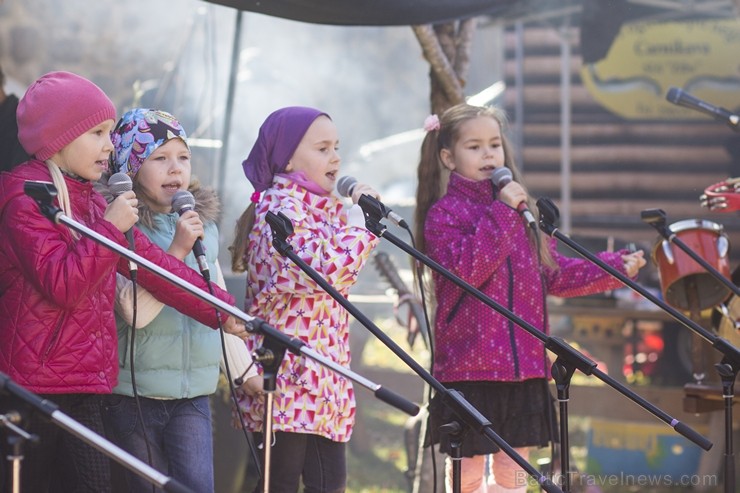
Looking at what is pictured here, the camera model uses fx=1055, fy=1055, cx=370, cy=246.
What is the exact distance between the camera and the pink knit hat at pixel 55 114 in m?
2.99

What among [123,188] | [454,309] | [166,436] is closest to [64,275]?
[123,188]

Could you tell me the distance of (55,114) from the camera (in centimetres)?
300

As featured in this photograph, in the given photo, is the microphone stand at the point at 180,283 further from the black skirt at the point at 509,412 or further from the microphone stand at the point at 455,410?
the black skirt at the point at 509,412

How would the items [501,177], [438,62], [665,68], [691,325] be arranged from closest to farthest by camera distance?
[691,325] → [501,177] → [438,62] → [665,68]

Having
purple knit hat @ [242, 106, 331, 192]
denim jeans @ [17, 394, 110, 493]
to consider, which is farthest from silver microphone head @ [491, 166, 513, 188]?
denim jeans @ [17, 394, 110, 493]

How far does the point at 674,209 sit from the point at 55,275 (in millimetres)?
6895

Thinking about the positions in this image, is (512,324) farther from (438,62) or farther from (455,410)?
(438,62)

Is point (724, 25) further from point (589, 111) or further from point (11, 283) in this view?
point (11, 283)

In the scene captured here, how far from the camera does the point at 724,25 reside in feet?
27.4

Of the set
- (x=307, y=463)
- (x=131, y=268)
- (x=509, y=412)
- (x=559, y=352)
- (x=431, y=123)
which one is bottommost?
(x=307, y=463)

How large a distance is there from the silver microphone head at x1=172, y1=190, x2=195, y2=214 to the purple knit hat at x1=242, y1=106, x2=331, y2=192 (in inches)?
22.8

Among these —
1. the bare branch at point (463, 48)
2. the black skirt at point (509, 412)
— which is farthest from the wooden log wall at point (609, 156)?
the black skirt at point (509, 412)

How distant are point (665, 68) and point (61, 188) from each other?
6539mm

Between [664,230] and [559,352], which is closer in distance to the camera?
[559,352]
